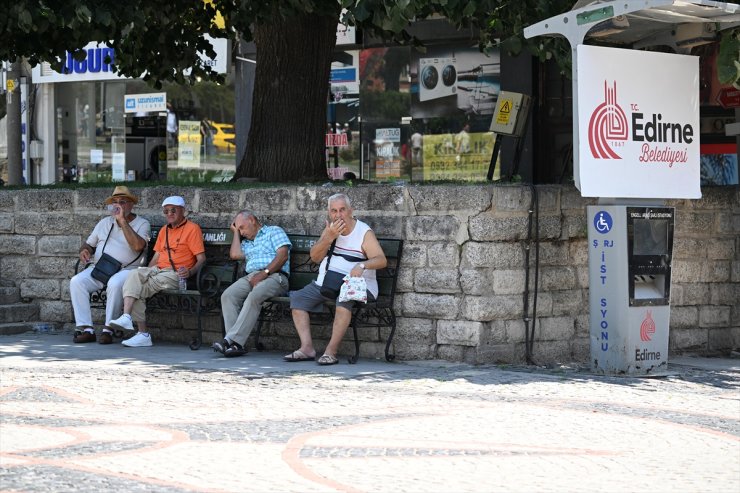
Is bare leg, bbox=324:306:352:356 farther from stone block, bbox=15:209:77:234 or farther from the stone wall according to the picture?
stone block, bbox=15:209:77:234

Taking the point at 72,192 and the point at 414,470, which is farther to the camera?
the point at 72,192

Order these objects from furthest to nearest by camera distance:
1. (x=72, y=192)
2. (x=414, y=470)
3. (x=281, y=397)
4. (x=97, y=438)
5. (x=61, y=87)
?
(x=61, y=87) < (x=72, y=192) < (x=281, y=397) < (x=97, y=438) < (x=414, y=470)

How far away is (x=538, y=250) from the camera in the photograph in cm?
1052

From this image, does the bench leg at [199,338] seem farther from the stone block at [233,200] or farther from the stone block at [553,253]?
the stone block at [553,253]

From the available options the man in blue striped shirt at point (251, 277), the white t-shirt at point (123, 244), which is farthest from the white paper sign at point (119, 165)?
the man in blue striped shirt at point (251, 277)

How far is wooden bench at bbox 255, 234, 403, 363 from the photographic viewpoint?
10500mm

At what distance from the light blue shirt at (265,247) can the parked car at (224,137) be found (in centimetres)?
1033

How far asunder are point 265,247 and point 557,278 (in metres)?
2.55

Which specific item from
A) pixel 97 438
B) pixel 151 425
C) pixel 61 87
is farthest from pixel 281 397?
pixel 61 87

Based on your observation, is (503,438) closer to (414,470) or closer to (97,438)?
(414,470)

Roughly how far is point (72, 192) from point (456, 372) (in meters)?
4.96

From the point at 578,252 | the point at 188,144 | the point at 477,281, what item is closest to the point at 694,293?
the point at 578,252

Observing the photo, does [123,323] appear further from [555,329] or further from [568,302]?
[568,302]

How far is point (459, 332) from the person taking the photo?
1029cm
